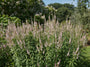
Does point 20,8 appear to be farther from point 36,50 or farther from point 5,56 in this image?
point 36,50

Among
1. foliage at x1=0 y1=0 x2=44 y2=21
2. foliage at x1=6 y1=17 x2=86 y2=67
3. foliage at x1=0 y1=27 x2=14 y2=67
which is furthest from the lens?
foliage at x1=0 y1=0 x2=44 y2=21

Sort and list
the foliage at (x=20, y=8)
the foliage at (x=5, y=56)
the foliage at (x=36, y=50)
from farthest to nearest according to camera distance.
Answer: the foliage at (x=20, y=8) < the foliage at (x=5, y=56) < the foliage at (x=36, y=50)

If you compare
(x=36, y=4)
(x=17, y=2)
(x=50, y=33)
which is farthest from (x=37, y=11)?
(x=50, y=33)

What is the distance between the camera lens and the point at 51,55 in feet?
12.1

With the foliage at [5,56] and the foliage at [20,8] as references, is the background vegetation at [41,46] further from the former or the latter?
the foliage at [20,8]

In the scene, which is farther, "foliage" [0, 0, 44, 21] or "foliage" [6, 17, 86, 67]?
"foliage" [0, 0, 44, 21]

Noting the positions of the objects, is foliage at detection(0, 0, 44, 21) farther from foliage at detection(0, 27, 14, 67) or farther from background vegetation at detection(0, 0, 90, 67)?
foliage at detection(0, 27, 14, 67)

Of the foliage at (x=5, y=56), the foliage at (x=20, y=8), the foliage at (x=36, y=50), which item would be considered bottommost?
the foliage at (x=5, y=56)

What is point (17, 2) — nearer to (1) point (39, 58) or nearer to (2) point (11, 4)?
(2) point (11, 4)

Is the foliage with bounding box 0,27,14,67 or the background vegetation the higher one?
the background vegetation

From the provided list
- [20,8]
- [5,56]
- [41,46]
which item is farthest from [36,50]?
[20,8]

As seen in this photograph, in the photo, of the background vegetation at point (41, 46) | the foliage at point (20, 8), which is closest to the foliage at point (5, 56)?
the background vegetation at point (41, 46)

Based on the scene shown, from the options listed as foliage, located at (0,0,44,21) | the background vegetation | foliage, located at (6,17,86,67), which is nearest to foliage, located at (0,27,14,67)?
the background vegetation

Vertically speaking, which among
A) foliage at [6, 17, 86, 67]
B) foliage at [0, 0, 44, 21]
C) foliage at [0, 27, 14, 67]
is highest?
Answer: foliage at [0, 0, 44, 21]
